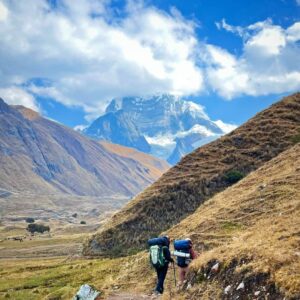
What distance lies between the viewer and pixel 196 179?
6303 centimetres

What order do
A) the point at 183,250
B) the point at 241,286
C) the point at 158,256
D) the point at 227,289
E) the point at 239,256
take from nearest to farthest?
the point at 241,286, the point at 227,289, the point at 239,256, the point at 158,256, the point at 183,250

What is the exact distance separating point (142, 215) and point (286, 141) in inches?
974

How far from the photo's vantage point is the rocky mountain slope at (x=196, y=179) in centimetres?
5712

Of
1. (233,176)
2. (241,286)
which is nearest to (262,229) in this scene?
(241,286)

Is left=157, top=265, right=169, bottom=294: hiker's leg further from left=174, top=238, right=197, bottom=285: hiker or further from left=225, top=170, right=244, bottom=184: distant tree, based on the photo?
left=225, top=170, right=244, bottom=184: distant tree

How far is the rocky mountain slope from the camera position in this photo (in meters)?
57.1

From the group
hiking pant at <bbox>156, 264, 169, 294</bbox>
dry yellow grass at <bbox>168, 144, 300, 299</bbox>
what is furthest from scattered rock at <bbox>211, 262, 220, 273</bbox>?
hiking pant at <bbox>156, 264, 169, 294</bbox>

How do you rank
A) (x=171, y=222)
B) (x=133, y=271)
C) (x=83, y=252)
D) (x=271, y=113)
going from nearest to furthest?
(x=133, y=271)
(x=171, y=222)
(x=83, y=252)
(x=271, y=113)

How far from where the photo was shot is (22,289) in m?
42.2

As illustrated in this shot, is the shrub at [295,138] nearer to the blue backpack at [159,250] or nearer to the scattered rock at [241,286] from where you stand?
the blue backpack at [159,250]

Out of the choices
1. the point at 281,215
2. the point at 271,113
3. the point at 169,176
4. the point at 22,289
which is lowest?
the point at 22,289

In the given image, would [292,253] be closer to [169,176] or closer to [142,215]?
[142,215]

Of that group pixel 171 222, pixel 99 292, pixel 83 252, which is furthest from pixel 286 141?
pixel 99 292

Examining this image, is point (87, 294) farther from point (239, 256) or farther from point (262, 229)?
point (262, 229)
